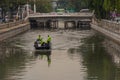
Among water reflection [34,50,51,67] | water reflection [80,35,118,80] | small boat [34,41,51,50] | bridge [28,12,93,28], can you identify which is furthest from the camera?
bridge [28,12,93,28]

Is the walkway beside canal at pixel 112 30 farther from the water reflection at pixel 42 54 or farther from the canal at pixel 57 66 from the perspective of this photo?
the canal at pixel 57 66

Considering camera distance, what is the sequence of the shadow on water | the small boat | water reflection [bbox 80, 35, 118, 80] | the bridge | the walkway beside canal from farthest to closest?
1. the bridge
2. the walkway beside canal
3. the small boat
4. water reflection [bbox 80, 35, 118, 80]
5. the shadow on water

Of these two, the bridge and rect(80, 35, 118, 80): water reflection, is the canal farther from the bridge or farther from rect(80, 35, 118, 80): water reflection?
the bridge

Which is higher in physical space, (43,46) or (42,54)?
(43,46)

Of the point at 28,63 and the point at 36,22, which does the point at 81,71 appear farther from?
the point at 36,22

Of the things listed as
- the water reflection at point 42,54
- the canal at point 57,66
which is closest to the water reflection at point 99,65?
the canal at point 57,66

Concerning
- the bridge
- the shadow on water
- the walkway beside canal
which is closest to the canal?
the shadow on water

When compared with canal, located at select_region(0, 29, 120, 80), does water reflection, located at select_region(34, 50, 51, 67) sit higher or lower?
lower

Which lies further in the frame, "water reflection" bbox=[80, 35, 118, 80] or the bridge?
the bridge

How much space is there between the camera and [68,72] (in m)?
35.0

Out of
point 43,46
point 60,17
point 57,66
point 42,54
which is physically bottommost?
point 60,17

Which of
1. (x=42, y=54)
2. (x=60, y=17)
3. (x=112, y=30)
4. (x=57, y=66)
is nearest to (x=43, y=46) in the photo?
(x=42, y=54)

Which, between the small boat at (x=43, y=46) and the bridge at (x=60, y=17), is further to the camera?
the bridge at (x=60, y=17)

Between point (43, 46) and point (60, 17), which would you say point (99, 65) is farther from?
point (60, 17)
